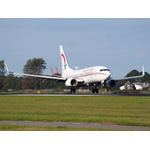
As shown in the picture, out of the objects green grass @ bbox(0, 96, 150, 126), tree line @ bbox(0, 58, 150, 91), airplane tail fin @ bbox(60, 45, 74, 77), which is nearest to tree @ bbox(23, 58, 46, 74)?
tree line @ bbox(0, 58, 150, 91)

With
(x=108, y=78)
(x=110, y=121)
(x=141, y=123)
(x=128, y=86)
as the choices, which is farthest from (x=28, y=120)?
(x=128, y=86)

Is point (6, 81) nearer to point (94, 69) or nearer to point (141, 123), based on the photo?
point (94, 69)

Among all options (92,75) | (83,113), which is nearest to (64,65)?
(92,75)

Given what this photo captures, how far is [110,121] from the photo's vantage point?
25297mm

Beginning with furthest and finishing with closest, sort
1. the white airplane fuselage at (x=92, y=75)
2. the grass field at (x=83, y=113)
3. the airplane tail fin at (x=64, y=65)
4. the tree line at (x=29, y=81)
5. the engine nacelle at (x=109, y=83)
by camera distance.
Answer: the tree line at (x=29, y=81) → the airplane tail fin at (x=64, y=65) → the engine nacelle at (x=109, y=83) → the white airplane fuselage at (x=92, y=75) → the grass field at (x=83, y=113)

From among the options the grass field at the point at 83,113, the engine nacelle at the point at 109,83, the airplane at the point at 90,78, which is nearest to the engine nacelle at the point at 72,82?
the airplane at the point at 90,78

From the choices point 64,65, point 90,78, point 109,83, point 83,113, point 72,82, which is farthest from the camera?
point 64,65

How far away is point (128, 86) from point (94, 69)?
80.2 meters

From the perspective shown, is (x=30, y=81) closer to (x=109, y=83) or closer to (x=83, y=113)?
(x=109, y=83)

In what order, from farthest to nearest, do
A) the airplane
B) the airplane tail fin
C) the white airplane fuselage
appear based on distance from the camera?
the airplane tail fin
the airplane
the white airplane fuselage

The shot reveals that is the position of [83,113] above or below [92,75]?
below

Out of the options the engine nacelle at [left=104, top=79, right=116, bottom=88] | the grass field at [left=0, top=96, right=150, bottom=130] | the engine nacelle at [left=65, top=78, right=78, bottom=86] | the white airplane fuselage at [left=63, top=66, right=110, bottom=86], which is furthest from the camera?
the engine nacelle at [left=65, top=78, right=78, bottom=86]

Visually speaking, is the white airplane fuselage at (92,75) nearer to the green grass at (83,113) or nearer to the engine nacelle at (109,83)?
the engine nacelle at (109,83)

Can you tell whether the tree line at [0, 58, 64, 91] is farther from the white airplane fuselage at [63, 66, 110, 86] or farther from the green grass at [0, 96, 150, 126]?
the green grass at [0, 96, 150, 126]
